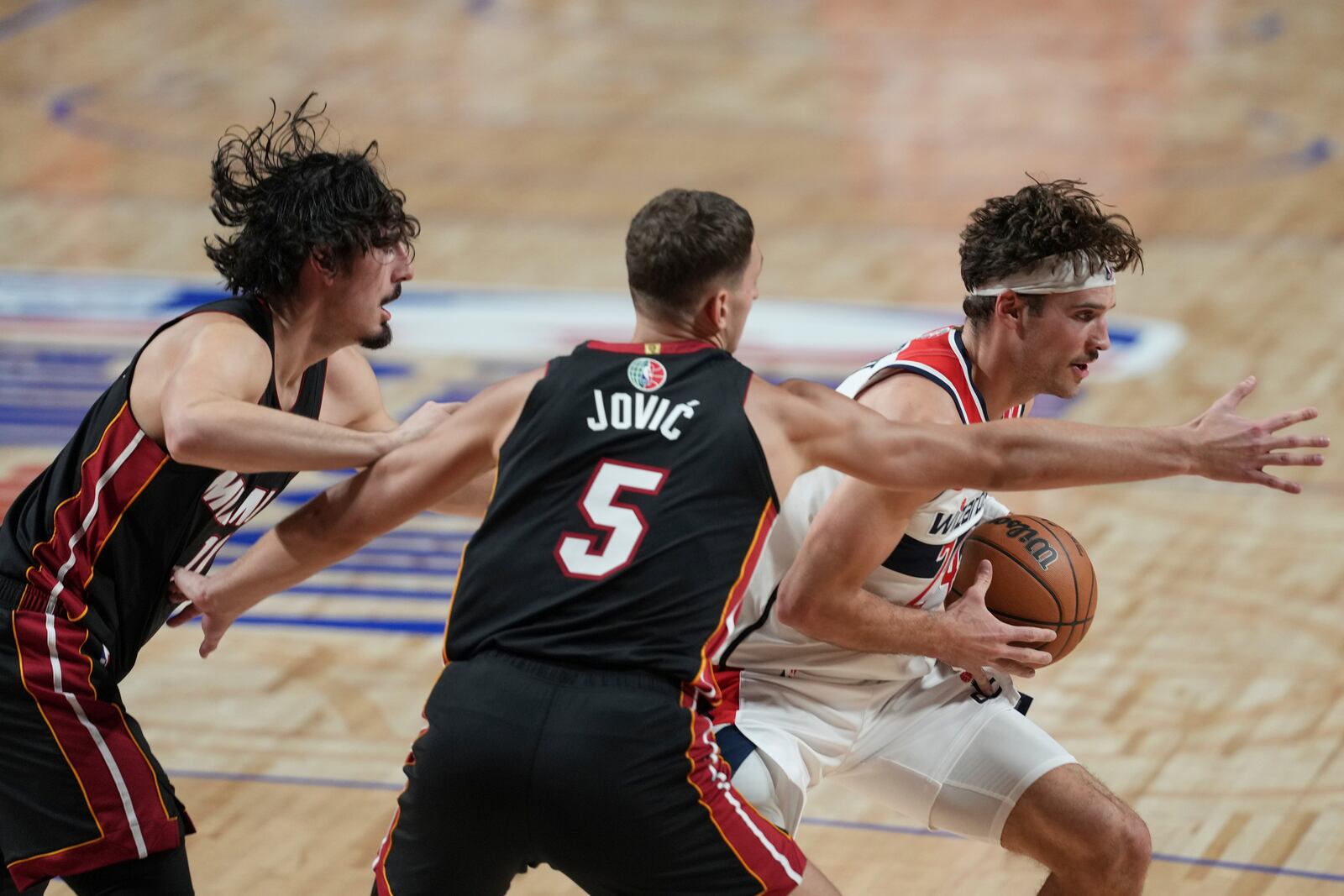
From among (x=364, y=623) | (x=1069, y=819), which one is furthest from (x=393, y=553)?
(x=1069, y=819)

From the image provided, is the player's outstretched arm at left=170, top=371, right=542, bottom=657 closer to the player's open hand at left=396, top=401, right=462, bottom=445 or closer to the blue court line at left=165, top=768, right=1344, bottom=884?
the player's open hand at left=396, top=401, right=462, bottom=445

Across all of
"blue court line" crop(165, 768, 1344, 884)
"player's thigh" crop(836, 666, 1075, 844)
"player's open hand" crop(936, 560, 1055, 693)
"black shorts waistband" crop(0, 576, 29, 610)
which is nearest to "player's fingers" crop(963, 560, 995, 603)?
"player's open hand" crop(936, 560, 1055, 693)

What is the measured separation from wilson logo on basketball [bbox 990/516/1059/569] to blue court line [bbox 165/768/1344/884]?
4.31ft

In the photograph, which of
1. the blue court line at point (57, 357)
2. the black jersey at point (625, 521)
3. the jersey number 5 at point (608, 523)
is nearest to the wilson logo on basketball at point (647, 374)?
the black jersey at point (625, 521)

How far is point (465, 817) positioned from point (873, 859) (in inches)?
91.6

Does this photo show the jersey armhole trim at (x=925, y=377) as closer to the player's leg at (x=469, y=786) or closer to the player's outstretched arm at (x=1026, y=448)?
the player's outstretched arm at (x=1026, y=448)

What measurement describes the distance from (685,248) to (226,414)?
3.22ft

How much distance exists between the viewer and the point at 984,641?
13.9ft

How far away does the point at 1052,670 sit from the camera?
21.9 feet

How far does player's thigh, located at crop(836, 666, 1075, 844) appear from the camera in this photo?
447 centimetres

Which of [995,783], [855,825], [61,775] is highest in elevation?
[61,775]

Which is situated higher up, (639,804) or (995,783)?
(639,804)

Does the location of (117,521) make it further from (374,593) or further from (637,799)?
(374,593)

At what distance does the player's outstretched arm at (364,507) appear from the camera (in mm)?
3613
